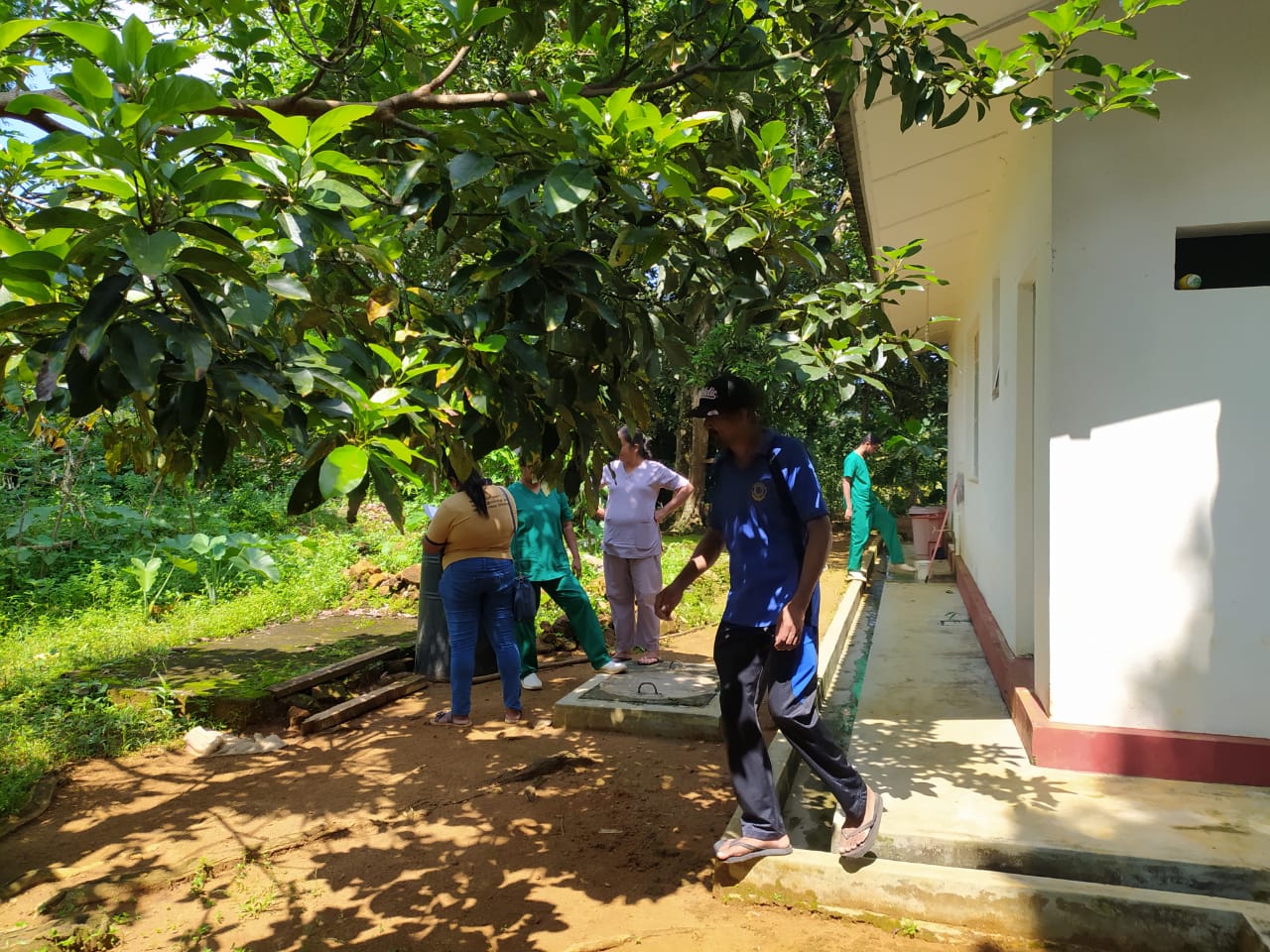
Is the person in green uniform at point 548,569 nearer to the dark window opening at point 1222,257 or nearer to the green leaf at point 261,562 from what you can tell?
the green leaf at point 261,562

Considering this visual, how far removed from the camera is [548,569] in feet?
21.9

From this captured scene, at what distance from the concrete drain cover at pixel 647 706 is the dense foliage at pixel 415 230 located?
2.60 metres

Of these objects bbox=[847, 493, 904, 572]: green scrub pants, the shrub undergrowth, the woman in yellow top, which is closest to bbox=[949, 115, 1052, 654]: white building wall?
bbox=[847, 493, 904, 572]: green scrub pants

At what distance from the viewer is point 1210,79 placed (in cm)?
391

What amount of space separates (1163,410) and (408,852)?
12.4 feet

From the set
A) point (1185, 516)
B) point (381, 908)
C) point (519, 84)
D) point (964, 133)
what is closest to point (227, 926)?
point (381, 908)

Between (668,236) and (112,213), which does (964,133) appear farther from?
(112,213)

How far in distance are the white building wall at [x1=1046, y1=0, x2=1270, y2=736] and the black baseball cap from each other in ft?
5.31

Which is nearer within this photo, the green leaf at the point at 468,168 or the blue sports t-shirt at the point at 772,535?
the green leaf at the point at 468,168

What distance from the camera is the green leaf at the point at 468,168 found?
8.32ft

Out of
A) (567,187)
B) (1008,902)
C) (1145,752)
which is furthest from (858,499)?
(567,187)

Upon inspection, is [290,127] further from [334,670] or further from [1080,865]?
[334,670]

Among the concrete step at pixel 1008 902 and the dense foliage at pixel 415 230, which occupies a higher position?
the dense foliage at pixel 415 230

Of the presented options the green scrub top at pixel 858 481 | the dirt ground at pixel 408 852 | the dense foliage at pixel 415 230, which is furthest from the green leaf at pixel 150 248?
the green scrub top at pixel 858 481
